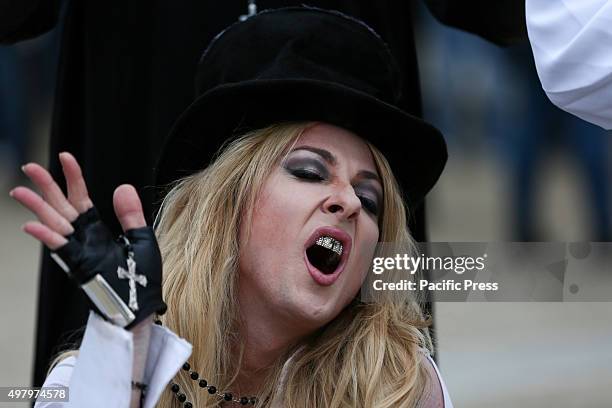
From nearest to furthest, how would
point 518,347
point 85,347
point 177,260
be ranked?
point 85,347 → point 177,260 → point 518,347

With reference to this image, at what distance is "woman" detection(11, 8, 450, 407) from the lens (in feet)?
6.59

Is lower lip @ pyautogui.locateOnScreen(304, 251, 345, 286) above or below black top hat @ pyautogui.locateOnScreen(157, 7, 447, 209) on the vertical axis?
below

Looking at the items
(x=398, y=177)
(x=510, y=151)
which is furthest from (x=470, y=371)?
(x=398, y=177)

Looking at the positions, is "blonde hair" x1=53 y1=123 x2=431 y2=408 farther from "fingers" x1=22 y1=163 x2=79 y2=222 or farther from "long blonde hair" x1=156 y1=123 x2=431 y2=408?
"fingers" x1=22 y1=163 x2=79 y2=222

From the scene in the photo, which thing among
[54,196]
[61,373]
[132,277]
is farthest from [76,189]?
[61,373]

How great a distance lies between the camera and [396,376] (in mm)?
2035

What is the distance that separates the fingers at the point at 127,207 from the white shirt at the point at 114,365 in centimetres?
14

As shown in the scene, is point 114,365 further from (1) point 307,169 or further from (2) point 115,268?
(1) point 307,169

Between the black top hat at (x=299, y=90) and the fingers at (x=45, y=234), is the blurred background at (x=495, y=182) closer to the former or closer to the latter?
the black top hat at (x=299, y=90)

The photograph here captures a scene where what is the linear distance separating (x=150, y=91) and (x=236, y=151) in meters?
0.59

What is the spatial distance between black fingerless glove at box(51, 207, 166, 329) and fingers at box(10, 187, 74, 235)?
2cm

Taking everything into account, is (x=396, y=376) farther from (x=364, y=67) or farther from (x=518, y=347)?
(x=518, y=347)

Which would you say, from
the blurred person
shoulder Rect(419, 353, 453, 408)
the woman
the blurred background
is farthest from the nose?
the blurred background

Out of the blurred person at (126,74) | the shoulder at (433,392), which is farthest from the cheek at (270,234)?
the blurred person at (126,74)
